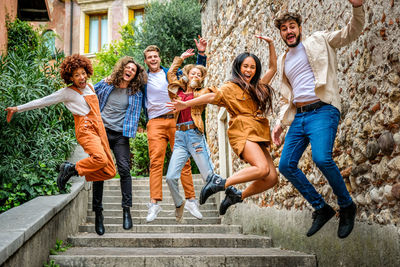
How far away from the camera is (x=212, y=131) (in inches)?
406

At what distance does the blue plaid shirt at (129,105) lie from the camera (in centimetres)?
519

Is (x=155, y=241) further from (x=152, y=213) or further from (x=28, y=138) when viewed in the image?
(x=28, y=138)

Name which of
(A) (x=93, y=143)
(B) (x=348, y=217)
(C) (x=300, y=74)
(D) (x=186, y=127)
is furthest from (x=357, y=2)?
(A) (x=93, y=143)

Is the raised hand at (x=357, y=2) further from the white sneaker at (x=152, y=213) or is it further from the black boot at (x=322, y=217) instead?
the white sneaker at (x=152, y=213)

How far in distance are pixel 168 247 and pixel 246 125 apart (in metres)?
2.18

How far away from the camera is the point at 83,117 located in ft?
15.7

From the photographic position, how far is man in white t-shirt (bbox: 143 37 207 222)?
5215 mm

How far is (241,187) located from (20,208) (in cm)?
452

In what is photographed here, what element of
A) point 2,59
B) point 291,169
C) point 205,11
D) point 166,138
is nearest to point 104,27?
point 205,11

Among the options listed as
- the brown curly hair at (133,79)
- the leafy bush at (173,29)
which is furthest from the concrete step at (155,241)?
the leafy bush at (173,29)

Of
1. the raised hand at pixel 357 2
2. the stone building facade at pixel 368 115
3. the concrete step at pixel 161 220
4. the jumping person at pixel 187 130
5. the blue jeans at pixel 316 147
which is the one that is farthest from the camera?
the concrete step at pixel 161 220

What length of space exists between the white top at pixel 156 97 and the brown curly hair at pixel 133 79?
12 centimetres

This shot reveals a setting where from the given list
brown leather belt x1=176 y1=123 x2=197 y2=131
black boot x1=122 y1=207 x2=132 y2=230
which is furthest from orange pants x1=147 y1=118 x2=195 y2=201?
black boot x1=122 y1=207 x2=132 y2=230

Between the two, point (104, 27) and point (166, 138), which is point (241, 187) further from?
point (104, 27)
